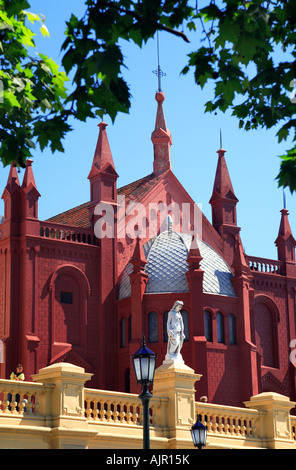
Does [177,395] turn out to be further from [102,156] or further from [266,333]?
[266,333]

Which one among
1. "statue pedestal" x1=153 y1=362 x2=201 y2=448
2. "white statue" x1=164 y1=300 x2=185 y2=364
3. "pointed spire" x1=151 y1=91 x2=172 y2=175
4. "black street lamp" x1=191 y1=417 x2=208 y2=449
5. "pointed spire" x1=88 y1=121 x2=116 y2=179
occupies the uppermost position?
"pointed spire" x1=151 y1=91 x2=172 y2=175

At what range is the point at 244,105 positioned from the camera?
1122cm

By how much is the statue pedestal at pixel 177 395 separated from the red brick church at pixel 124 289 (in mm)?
12994

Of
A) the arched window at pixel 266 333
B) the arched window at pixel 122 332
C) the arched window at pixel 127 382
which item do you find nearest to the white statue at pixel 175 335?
the arched window at pixel 127 382

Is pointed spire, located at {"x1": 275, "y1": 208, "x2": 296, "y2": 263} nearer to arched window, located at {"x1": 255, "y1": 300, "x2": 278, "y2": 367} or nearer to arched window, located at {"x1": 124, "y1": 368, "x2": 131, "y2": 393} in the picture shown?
arched window, located at {"x1": 255, "y1": 300, "x2": 278, "y2": 367}

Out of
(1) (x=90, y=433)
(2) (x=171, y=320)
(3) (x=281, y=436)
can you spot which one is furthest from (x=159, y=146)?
(1) (x=90, y=433)

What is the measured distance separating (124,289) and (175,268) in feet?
8.69

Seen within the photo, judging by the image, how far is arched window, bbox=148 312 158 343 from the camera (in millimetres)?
38656

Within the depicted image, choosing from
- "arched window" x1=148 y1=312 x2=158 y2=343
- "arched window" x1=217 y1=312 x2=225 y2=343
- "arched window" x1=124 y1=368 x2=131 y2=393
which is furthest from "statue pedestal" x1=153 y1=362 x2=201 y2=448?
"arched window" x1=217 y1=312 x2=225 y2=343

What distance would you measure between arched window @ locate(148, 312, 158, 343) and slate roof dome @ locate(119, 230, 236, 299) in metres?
1.12

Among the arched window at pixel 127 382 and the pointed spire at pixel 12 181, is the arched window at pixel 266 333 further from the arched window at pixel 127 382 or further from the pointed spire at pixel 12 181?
the pointed spire at pixel 12 181

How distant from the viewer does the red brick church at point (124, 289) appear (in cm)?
3762

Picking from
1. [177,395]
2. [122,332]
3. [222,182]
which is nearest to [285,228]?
[222,182]

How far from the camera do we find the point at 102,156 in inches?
1641
